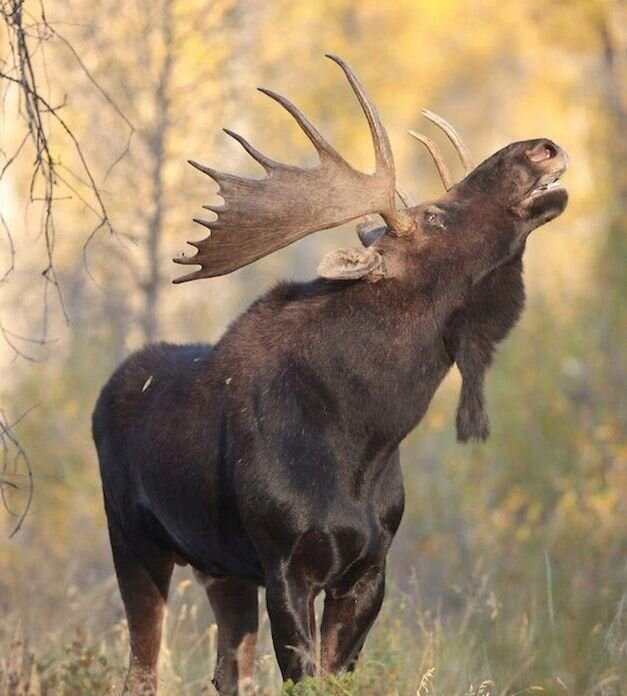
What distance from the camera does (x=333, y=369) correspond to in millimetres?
5914

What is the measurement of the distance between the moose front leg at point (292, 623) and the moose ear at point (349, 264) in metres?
1.11

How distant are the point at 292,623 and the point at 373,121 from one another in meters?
1.87

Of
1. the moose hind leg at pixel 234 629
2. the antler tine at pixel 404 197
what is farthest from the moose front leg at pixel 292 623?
the antler tine at pixel 404 197

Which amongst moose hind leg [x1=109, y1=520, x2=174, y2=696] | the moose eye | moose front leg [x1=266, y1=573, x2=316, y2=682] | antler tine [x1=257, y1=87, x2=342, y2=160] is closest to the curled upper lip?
the moose eye

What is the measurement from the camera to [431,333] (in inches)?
234

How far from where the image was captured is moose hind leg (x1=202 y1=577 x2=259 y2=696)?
6.77 meters

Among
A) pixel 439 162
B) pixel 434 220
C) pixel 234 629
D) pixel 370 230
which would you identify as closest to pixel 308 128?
pixel 434 220

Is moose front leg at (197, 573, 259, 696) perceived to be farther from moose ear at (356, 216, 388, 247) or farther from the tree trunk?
the tree trunk

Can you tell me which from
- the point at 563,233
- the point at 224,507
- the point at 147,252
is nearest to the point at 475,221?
the point at 224,507

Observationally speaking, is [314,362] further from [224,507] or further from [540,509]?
[540,509]

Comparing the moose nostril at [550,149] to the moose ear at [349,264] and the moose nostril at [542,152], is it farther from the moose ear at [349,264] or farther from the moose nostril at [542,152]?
the moose ear at [349,264]

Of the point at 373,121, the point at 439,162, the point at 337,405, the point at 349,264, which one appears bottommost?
the point at 337,405

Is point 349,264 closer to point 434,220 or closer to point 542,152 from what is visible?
point 434,220

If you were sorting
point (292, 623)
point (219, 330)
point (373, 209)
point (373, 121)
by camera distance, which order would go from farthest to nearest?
point (219, 330)
point (373, 209)
point (373, 121)
point (292, 623)
